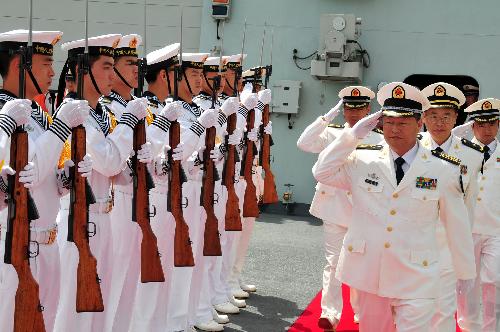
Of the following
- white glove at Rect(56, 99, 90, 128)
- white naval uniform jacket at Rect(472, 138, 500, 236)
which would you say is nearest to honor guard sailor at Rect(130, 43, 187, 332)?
white glove at Rect(56, 99, 90, 128)

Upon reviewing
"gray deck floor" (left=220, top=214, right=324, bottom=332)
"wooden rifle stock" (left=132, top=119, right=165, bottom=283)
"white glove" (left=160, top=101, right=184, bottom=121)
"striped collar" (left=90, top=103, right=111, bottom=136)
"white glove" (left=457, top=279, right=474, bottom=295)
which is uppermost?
"white glove" (left=160, top=101, right=184, bottom=121)

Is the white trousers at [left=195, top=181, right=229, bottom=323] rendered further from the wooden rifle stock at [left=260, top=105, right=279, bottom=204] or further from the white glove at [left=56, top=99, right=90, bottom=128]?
the white glove at [left=56, top=99, right=90, bottom=128]

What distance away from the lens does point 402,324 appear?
14.9 ft

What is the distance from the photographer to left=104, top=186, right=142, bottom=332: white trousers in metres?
5.07

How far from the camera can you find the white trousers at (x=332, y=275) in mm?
6562

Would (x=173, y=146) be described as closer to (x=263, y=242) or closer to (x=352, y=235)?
(x=352, y=235)

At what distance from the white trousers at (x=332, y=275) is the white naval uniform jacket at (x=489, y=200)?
1120 mm

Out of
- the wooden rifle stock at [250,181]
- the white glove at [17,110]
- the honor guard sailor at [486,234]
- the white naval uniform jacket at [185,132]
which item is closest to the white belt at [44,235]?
the white glove at [17,110]

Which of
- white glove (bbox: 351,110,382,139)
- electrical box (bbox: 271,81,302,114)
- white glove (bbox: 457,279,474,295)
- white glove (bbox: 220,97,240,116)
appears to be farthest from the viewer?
electrical box (bbox: 271,81,302,114)

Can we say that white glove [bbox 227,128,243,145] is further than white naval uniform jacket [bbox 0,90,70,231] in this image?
Yes

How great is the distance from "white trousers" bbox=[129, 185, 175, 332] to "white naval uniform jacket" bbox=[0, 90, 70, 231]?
4.19 ft

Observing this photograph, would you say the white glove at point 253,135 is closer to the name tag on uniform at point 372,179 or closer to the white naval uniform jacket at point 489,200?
the white naval uniform jacket at point 489,200

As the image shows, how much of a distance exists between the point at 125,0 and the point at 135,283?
1063 centimetres

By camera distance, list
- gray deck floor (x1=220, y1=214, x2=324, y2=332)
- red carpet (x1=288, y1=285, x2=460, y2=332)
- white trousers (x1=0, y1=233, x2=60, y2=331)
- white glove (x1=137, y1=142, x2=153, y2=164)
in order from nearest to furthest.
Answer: white trousers (x1=0, y1=233, x2=60, y2=331)
white glove (x1=137, y1=142, x2=153, y2=164)
red carpet (x1=288, y1=285, x2=460, y2=332)
gray deck floor (x1=220, y1=214, x2=324, y2=332)
